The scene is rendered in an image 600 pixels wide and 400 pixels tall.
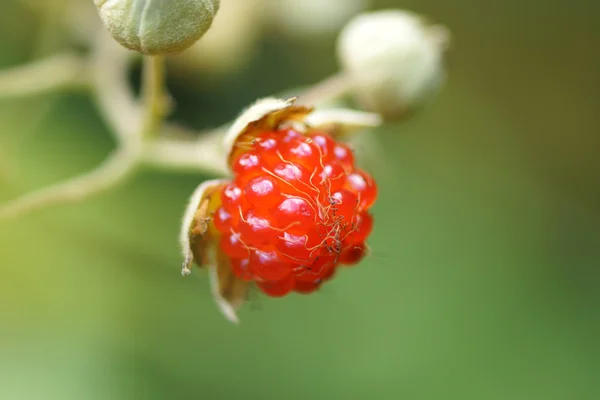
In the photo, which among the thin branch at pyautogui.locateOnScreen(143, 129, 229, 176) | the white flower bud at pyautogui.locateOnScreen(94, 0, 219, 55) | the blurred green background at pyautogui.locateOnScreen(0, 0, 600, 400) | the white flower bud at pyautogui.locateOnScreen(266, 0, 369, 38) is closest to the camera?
the white flower bud at pyautogui.locateOnScreen(94, 0, 219, 55)

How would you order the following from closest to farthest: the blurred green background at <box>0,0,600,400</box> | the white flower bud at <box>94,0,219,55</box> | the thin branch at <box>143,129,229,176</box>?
the white flower bud at <box>94,0,219,55</box>, the thin branch at <box>143,129,229,176</box>, the blurred green background at <box>0,0,600,400</box>

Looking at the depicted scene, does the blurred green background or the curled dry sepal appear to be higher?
the blurred green background

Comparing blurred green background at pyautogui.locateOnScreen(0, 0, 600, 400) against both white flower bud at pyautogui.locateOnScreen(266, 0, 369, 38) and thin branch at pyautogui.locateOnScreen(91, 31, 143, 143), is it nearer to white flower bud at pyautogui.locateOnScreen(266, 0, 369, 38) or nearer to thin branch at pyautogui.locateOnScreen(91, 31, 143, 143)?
white flower bud at pyautogui.locateOnScreen(266, 0, 369, 38)

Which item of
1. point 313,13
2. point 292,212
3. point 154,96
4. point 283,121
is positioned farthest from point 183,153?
point 313,13

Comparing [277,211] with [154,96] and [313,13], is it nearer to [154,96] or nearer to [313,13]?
[154,96]

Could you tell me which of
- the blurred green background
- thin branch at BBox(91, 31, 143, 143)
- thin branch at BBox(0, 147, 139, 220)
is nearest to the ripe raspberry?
thin branch at BBox(0, 147, 139, 220)

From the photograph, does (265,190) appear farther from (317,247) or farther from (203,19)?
(203,19)
